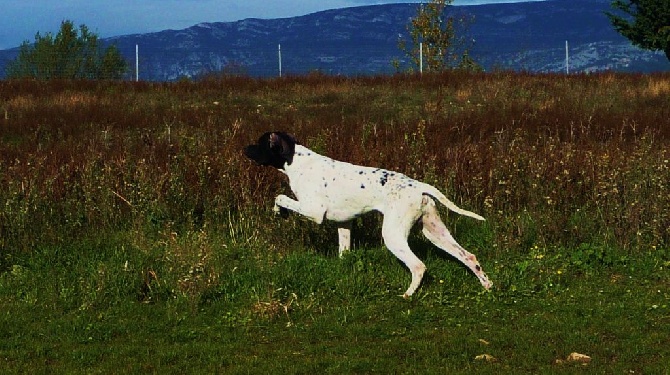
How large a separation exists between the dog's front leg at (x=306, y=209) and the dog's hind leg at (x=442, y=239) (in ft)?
3.40

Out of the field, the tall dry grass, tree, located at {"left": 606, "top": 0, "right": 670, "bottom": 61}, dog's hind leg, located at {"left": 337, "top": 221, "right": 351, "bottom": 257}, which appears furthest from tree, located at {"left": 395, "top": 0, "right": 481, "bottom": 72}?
dog's hind leg, located at {"left": 337, "top": 221, "right": 351, "bottom": 257}

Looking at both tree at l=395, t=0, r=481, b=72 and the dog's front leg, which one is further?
tree at l=395, t=0, r=481, b=72

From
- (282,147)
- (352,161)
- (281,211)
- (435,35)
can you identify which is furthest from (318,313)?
(435,35)

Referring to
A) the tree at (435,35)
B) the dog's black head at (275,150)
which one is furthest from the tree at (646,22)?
the dog's black head at (275,150)

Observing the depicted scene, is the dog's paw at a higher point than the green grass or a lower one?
higher

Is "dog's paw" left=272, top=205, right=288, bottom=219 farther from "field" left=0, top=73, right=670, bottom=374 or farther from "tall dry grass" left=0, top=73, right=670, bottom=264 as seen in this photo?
"tall dry grass" left=0, top=73, right=670, bottom=264

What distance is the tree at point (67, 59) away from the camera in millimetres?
37969

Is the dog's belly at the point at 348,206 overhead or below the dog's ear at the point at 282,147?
below

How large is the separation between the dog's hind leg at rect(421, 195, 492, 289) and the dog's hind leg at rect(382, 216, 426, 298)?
18 centimetres

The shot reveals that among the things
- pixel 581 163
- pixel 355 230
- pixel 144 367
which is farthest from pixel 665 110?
pixel 144 367

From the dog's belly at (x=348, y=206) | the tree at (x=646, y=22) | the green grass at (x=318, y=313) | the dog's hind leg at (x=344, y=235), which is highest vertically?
the tree at (x=646, y=22)

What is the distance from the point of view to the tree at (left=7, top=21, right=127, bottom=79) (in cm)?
3797

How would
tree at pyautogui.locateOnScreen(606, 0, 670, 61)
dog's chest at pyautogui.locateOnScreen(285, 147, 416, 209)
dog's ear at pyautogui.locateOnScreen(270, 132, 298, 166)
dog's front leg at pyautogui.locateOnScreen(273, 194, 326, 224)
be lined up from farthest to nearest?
tree at pyautogui.locateOnScreen(606, 0, 670, 61) < dog's ear at pyautogui.locateOnScreen(270, 132, 298, 166) < dog's front leg at pyautogui.locateOnScreen(273, 194, 326, 224) < dog's chest at pyautogui.locateOnScreen(285, 147, 416, 209)

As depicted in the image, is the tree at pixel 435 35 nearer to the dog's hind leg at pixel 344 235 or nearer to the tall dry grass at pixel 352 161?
the tall dry grass at pixel 352 161
